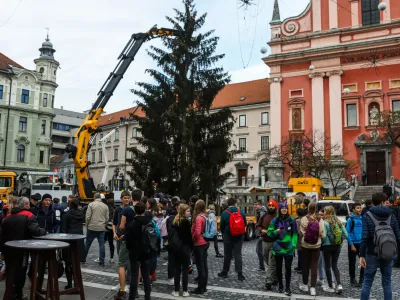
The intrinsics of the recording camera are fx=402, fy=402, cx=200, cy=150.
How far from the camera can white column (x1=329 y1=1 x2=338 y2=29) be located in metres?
38.0

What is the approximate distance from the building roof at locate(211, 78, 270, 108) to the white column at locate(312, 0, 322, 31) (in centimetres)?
1254

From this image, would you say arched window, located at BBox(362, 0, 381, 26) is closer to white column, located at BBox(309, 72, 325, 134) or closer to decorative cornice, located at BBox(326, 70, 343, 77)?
decorative cornice, located at BBox(326, 70, 343, 77)

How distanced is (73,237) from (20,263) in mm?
907

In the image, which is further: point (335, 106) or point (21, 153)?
point (21, 153)

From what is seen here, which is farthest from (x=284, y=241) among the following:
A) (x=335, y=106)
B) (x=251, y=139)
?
(x=251, y=139)

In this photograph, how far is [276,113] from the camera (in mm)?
39531

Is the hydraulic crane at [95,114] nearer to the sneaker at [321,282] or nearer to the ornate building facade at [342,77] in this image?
the sneaker at [321,282]

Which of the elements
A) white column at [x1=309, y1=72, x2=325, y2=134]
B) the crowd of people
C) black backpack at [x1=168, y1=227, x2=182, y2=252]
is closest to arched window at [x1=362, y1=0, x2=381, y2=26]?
white column at [x1=309, y1=72, x2=325, y2=134]

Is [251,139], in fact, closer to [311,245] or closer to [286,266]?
[311,245]

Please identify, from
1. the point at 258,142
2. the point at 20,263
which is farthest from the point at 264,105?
the point at 20,263

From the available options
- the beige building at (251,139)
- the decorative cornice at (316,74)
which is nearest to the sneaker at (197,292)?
the decorative cornice at (316,74)

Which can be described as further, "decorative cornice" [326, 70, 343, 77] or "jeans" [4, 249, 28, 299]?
"decorative cornice" [326, 70, 343, 77]

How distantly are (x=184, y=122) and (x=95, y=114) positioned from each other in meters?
4.97

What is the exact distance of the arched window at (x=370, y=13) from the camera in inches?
1451
